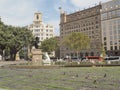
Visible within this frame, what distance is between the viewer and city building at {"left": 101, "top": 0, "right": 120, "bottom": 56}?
12938 cm

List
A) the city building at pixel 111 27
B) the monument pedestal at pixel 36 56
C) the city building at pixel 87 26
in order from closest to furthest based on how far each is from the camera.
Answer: the monument pedestal at pixel 36 56, the city building at pixel 111 27, the city building at pixel 87 26

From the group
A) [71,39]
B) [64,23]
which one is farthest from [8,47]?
[64,23]

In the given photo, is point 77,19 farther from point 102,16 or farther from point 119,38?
point 119,38

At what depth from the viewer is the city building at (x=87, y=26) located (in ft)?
465

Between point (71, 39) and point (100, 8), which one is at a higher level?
point (100, 8)

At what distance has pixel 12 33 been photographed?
9181 centimetres

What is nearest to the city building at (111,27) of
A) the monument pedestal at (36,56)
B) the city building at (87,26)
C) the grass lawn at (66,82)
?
the city building at (87,26)

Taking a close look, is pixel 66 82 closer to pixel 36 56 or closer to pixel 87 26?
pixel 36 56

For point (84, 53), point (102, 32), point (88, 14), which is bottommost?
point (84, 53)

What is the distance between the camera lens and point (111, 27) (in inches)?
5207

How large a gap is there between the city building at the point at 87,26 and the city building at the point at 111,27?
12.6 feet

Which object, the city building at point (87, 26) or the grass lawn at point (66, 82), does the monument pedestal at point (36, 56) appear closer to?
the grass lawn at point (66, 82)

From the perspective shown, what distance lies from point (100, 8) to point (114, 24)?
1571 cm

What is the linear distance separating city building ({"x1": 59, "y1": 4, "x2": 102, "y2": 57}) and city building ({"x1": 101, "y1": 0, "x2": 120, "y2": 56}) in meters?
3.85
